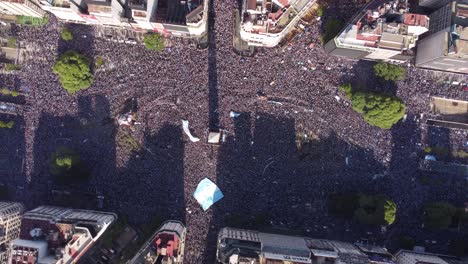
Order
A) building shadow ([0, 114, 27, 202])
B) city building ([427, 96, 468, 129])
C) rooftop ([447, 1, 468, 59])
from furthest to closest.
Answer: city building ([427, 96, 468, 129]), building shadow ([0, 114, 27, 202]), rooftop ([447, 1, 468, 59])

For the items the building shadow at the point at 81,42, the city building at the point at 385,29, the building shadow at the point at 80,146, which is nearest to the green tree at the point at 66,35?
the building shadow at the point at 81,42

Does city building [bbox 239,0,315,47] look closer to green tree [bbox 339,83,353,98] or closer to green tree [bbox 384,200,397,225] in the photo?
green tree [bbox 339,83,353,98]

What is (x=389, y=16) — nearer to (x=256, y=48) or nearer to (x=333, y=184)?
(x=256, y=48)

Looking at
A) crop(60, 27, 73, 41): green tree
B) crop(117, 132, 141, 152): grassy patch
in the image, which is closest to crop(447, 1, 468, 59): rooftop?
crop(117, 132, 141, 152): grassy patch

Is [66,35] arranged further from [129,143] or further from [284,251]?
[284,251]

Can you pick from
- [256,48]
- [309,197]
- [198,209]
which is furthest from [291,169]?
[256,48]

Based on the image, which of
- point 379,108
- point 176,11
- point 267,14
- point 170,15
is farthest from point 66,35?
point 379,108
